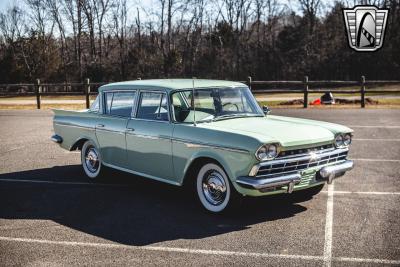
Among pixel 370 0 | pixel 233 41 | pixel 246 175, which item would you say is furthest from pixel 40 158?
pixel 370 0

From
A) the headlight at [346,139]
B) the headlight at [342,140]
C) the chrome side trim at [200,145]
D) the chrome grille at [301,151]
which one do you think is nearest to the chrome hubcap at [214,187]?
the chrome side trim at [200,145]

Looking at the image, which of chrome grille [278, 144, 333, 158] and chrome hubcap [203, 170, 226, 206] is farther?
chrome hubcap [203, 170, 226, 206]

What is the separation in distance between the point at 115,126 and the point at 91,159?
1066 mm

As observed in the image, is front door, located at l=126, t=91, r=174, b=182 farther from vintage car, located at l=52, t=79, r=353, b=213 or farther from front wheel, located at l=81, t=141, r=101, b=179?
front wheel, located at l=81, t=141, r=101, b=179

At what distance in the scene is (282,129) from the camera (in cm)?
591

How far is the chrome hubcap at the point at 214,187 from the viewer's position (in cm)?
575

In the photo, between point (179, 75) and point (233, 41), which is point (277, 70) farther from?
point (179, 75)

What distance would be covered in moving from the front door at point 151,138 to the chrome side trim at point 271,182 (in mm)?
1245

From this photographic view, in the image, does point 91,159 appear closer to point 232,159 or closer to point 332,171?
point 232,159

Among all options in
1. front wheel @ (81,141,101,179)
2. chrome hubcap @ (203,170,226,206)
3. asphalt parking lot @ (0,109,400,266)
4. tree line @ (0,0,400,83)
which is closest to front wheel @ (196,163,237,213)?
chrome hubcap @ (203,170,226,206)

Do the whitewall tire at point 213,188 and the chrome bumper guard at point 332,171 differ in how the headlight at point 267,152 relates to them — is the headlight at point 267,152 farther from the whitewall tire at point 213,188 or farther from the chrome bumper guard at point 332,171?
the chrome bumper guard at point 332,171

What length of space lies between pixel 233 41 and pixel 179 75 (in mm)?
9302

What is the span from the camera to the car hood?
555 cm

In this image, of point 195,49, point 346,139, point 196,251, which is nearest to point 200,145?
→ point 196,251
